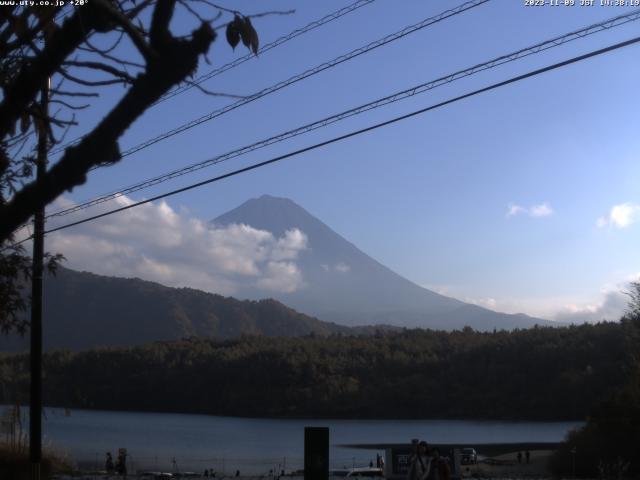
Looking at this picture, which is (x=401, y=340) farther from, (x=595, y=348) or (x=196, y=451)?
(x=196, y=451)

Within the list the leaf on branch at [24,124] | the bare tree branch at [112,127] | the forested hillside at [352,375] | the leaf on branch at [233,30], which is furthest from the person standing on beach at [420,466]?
the forested hillside at [352,375]

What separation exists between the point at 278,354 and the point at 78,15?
125855mm

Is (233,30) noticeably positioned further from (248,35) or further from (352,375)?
(352,375)

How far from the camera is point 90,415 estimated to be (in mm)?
122688

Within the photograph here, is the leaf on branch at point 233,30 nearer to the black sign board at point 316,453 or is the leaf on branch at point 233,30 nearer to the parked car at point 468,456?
the black sign board at point 316,453

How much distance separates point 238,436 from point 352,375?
3204 cm

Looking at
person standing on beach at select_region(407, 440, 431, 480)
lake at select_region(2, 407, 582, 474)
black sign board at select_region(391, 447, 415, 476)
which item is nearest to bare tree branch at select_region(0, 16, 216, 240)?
person standing on beach at select_region(407, 440, 431, 480)

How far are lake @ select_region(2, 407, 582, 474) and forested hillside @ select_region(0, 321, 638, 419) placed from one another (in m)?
4.27

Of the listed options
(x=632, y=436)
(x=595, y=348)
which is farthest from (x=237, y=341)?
(x=632, y=436)

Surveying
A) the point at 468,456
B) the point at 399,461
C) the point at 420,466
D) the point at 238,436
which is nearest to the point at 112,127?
the point at 420,466

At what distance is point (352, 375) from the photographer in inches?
4926

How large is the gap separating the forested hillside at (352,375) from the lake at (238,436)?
427 cm

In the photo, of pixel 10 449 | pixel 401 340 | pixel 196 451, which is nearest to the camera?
pixel 10 449

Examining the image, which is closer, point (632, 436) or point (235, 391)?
point (632, 436)
